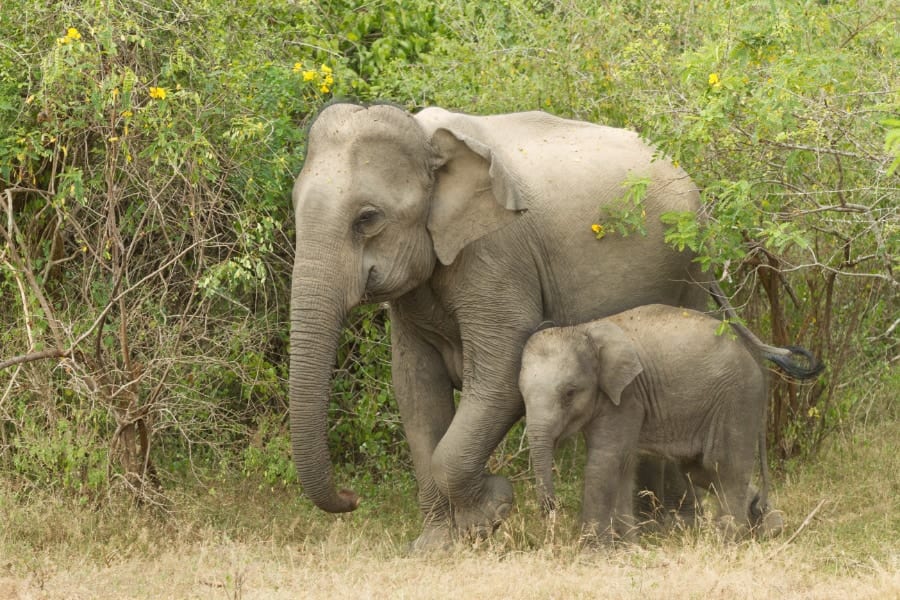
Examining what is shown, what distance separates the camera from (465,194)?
7863mm

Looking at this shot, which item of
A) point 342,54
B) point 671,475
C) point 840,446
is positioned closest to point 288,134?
point 342,54

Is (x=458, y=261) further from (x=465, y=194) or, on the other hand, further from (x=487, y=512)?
(x=487, y=512)

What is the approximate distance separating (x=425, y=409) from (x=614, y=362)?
116 cm

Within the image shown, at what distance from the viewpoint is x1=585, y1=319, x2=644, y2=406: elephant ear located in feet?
25.8

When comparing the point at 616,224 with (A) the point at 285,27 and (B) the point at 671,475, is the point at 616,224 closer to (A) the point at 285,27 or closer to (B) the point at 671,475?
(B) the point at 671,475

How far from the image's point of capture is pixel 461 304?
315 inches

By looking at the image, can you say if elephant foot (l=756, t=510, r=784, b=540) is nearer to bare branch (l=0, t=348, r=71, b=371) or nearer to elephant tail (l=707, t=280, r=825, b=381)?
elephant tail (l=707, t=280, r=825, b=381)

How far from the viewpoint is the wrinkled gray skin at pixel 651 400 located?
778cm

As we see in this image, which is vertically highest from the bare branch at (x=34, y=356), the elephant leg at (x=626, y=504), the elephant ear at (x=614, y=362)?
the elephant ear at (x=614, y=362)

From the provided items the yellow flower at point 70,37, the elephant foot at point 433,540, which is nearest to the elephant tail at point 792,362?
the elephant foot at point 433,540

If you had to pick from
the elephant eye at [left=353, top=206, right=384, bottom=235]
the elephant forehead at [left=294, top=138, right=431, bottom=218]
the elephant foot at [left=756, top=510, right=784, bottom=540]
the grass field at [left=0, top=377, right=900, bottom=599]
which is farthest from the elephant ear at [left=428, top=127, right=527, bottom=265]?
the elephant foot at [left=756, top=510, right=784, bottom=540]

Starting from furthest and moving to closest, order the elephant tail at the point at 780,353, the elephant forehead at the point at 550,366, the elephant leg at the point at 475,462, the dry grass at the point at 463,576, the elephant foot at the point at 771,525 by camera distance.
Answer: the elephant tail at the point at 780,353 → the elephant foot at the point at 771,525 → the elephant leg at the point at 475,462 → the elephant forehead at the point at 550,366 → the dry grass at the point at 463,576

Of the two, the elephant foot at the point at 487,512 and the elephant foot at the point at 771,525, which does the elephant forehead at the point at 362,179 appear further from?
the elephant foot at the point at 771,525

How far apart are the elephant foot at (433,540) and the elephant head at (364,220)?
54 centimetres
